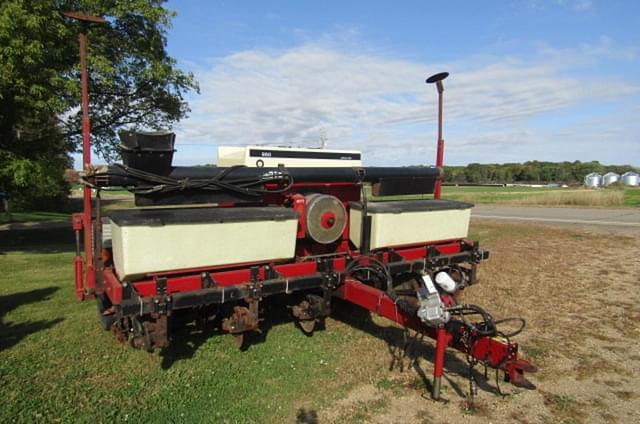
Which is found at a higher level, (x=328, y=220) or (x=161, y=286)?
(x=328, y=220)

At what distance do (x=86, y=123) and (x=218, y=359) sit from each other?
2.69 metres

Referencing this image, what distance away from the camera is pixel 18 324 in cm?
561

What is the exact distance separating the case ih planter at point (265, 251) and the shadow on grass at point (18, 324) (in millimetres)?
1090

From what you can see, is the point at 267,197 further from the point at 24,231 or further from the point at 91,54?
the point at 24,231

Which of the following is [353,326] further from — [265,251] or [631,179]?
[631,179]

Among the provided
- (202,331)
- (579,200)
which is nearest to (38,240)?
(202,331)

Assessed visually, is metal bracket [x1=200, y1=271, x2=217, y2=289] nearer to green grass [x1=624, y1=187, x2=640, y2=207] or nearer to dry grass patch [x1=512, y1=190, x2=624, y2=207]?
dry grass patch [x1=512, y1=190, x2=624, y2=207]

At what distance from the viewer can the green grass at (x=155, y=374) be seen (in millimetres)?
3615

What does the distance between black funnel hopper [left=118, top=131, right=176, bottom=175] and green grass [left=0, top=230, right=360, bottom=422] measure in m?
1.98

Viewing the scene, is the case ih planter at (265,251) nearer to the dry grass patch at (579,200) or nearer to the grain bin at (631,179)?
the dry grass patch at (579,200)

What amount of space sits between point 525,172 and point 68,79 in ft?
407

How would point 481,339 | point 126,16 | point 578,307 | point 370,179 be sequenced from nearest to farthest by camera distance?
1. point 481,339
2. point 370,179
3. point 578,307
4. point 126,16

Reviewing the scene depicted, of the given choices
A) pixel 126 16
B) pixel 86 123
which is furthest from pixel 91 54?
pixel 86 123

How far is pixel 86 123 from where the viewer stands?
4.22m
